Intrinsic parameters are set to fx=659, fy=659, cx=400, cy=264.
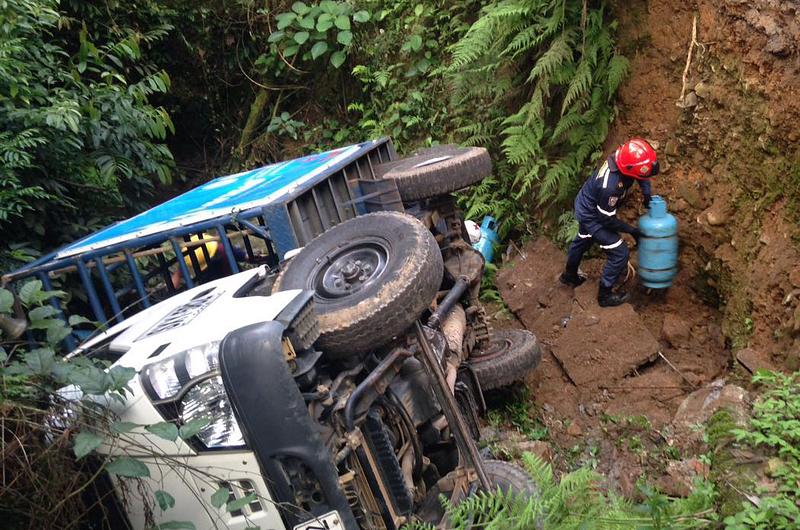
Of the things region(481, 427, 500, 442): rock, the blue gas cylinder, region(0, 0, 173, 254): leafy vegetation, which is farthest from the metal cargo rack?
the blue gas cylinder

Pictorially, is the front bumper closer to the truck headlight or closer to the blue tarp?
the truck headlight

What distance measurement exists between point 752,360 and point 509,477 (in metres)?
1.99

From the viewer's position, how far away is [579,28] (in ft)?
20.4

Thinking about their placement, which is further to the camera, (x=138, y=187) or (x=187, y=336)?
(x=138, y=187)

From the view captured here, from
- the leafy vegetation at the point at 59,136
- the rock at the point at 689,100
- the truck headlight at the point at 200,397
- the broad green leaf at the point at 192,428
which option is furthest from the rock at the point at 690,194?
the leafy vegetation at the point at 59,136

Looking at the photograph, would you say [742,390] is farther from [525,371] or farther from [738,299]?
[525,371]

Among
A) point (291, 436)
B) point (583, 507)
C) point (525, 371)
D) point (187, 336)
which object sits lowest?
point (525, 371)

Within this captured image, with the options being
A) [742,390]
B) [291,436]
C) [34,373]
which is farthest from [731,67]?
[34,373]

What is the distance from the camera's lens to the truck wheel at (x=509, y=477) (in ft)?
10.7

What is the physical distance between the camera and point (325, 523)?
96.5 inches

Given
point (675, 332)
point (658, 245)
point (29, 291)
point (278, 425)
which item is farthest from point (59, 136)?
point (675, 332)

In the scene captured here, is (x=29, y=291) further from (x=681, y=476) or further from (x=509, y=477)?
(x=681, y=476)

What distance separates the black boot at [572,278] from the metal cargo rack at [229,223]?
2026mm

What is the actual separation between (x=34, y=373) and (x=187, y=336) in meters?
0.58
